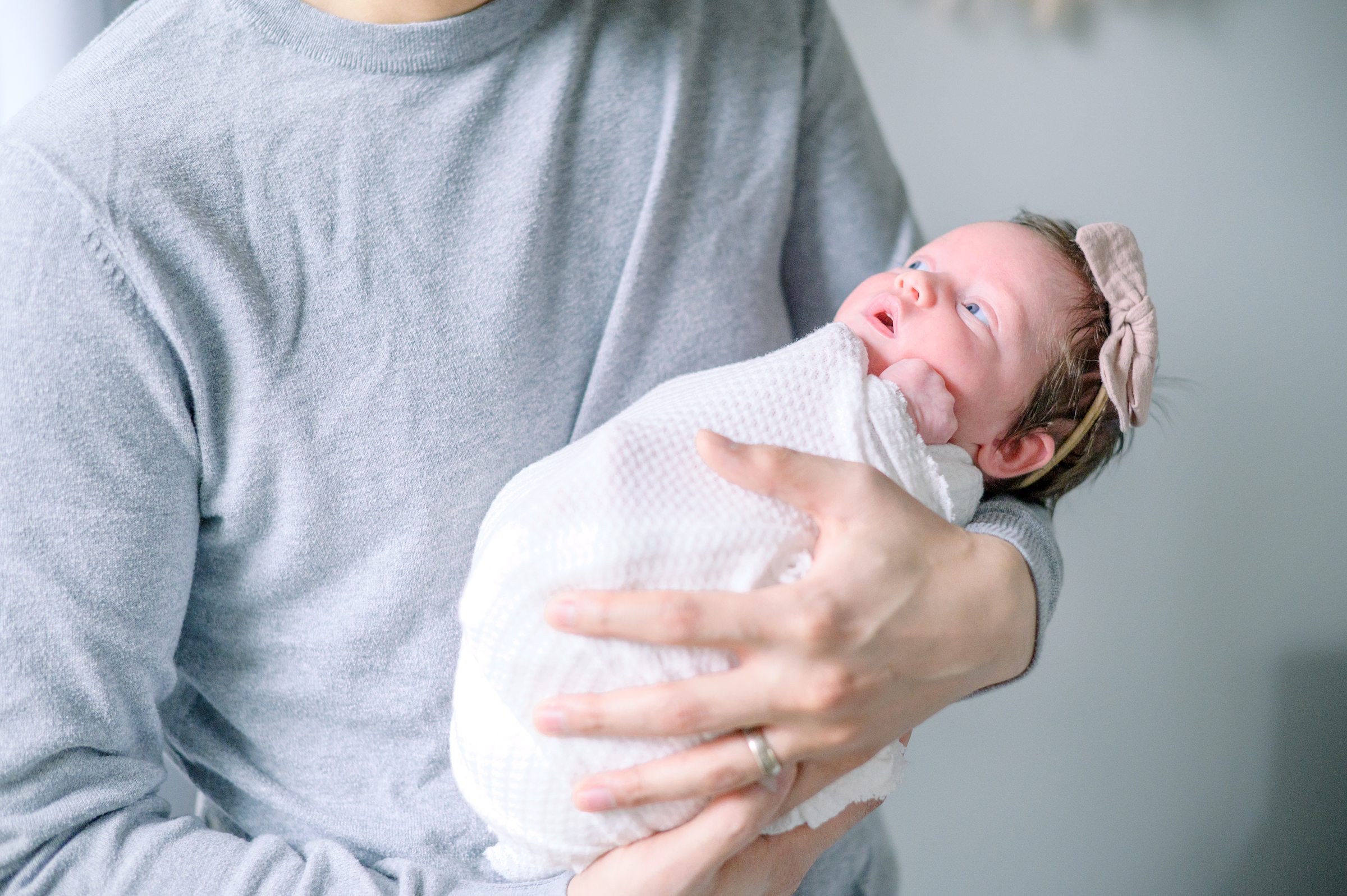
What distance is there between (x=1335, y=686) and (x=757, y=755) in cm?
166

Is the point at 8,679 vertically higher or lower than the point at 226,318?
lower

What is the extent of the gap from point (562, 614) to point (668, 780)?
0.49ft

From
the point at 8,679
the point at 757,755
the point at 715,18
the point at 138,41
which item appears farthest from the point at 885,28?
the point at 8,679

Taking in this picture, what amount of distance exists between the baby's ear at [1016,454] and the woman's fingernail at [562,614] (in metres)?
0.52

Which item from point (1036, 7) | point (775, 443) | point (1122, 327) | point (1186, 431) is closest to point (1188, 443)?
point (1186, 431)

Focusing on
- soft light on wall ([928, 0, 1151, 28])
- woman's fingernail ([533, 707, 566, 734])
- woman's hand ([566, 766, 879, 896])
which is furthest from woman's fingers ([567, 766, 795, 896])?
soft light on wall ([928, 0, 1151, 28])

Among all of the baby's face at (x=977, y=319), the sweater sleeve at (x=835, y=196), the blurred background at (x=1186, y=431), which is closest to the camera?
the baby's face at (x=977, y=319)

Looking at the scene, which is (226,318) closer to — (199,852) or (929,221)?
(199,852)

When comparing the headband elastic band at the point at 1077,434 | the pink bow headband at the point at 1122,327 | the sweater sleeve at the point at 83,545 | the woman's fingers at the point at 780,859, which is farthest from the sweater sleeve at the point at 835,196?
the sweater sleeve at the point at 83,545

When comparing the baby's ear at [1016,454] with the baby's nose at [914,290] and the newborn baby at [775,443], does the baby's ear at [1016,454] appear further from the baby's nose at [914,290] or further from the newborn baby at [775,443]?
the baby's nose at [914,290]

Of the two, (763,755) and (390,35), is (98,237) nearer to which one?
(390,35)

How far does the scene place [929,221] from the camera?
181 centimetres

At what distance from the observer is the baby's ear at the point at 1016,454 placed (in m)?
0.96

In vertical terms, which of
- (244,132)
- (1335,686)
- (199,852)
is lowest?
(1335,686)
